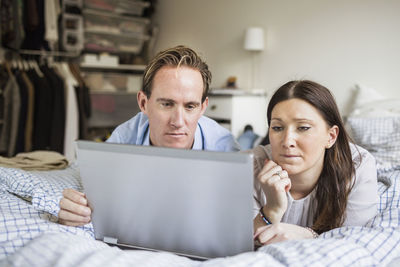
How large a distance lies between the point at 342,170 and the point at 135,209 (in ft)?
2.11

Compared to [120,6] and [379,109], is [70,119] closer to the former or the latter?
[120,6]

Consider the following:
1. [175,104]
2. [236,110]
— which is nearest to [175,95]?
[175,104]

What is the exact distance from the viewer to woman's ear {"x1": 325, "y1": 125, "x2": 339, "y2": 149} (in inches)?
46.1

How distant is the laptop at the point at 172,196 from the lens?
2.38 ft

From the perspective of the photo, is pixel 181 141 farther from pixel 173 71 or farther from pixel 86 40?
pixel 86 40

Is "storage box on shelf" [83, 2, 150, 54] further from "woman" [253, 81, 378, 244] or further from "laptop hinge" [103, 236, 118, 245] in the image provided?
"laptop hinge" [103, 236, 118, 245]

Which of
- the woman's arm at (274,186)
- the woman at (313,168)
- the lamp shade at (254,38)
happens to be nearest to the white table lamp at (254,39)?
the lamp shade at (254,38)

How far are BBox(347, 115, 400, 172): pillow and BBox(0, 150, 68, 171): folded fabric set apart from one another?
143 cm

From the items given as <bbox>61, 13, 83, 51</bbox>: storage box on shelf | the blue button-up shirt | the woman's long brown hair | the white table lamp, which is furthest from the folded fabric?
<bbox>61, 13, 83, 51</bbox>: storage box on shelf

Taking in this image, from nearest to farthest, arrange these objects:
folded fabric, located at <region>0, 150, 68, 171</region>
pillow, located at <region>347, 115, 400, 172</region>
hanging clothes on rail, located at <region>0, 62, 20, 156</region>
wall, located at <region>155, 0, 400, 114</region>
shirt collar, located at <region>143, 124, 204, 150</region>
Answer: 1. shirt collar, located at <region>143, 124, 204, 150</region>
2. folded fabric, located at <region>0, 150, 68, 171</region>
3. pillow, located at <region>347, 115, 400, 172</region>
4. wall, located at <region>155, 0, 400, 114</region>
5. hanging clothes on rail, located at <region>0, 62, 20, 156</region>

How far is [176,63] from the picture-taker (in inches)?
46.9

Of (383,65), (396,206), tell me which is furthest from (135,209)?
(383,65)

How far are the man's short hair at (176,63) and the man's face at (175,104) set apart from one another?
2 centimetres

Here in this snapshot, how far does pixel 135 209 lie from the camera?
0.83 m
